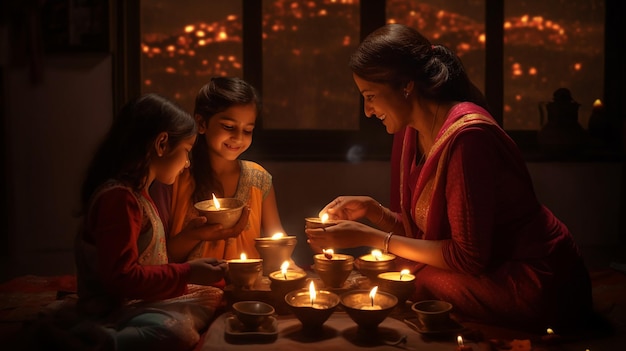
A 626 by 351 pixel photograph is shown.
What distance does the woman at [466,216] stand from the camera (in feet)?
8.80

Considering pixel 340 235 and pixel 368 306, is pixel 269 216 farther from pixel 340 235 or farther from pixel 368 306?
pixel 368 306

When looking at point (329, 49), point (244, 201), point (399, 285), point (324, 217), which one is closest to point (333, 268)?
point (399, 285)

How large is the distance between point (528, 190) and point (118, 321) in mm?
1800

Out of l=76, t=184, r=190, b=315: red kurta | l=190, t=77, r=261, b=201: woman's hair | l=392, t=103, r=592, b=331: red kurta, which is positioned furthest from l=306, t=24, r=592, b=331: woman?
l=76, t=184, r=190, b=315: red kurta

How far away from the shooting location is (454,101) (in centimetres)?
304

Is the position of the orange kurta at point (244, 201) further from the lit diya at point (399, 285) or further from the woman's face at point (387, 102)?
the lit diya at point (399, 285)

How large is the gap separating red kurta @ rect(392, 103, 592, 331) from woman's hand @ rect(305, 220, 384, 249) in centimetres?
33

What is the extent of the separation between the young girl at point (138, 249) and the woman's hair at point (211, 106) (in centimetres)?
55

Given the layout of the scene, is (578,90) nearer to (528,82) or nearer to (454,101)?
(528,82)

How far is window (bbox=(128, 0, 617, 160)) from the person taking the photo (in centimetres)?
692

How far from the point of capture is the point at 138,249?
2.69m

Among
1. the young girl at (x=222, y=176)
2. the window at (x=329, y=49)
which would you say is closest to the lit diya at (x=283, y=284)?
the young girl at (x=222, y=176)

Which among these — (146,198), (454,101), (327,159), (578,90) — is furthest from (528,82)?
(146,198)

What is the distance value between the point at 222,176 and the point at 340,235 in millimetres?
954
